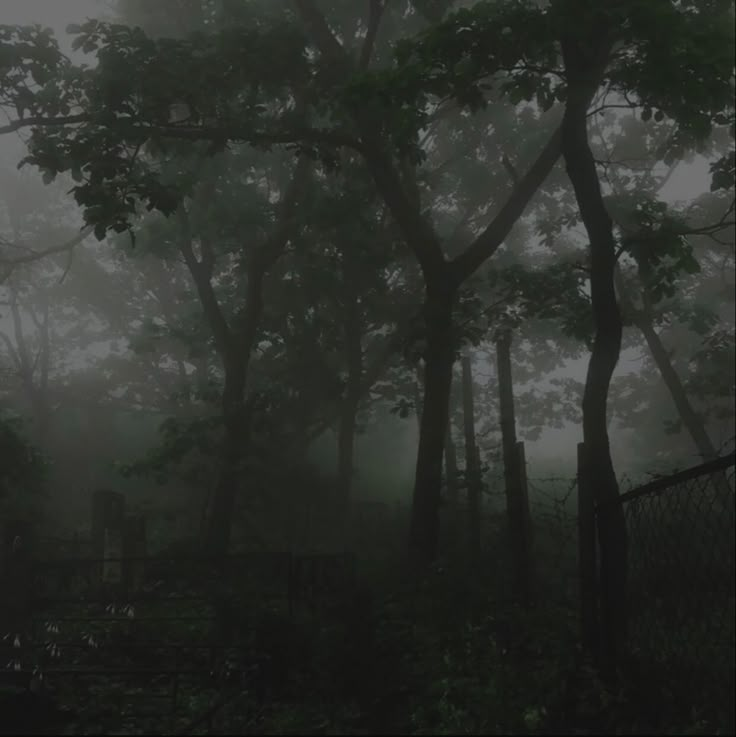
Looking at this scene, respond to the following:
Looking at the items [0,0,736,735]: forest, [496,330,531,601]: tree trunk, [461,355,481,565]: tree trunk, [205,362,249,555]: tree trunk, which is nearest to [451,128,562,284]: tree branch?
[0,0,736,735]: forest

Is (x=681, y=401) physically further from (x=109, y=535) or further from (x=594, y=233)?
(x=109, y=535)

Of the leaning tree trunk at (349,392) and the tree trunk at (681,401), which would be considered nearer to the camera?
the tree trunk at (681,401)

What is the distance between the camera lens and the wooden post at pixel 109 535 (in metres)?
12.9

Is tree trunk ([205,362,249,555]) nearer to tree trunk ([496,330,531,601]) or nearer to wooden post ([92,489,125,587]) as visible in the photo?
wooden post ([92,489,125,587])

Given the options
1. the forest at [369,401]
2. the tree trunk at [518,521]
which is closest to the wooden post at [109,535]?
the forest at [369,401]

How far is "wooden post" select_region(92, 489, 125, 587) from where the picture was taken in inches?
508

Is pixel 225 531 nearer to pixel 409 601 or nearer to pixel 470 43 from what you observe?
pixel 409 601

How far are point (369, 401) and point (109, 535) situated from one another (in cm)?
1235

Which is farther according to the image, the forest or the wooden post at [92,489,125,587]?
the wooden post at [92,489,125,587]

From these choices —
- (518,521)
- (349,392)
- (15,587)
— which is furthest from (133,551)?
(518,521)

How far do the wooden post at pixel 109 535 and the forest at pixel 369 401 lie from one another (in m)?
0.09

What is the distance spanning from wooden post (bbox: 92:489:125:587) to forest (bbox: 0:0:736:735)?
9 cm

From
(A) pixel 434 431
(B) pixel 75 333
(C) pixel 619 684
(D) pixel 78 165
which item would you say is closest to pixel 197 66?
(D) pixel 78 165

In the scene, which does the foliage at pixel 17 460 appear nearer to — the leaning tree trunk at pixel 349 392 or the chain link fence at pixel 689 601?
the leaning tree trunk at pixel 349 392
